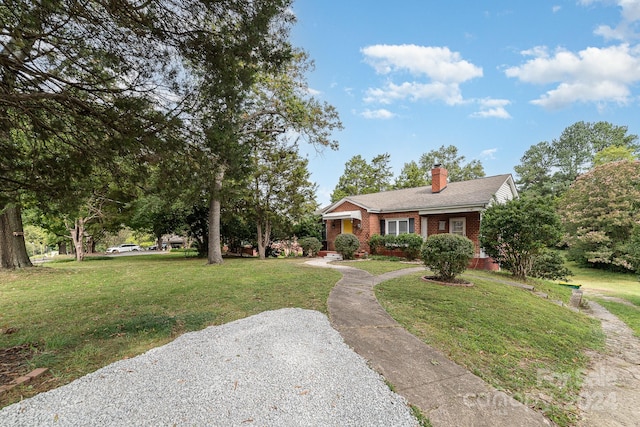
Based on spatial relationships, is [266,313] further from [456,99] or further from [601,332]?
[456,99]

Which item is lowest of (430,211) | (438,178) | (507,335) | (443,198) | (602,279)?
(602,279)

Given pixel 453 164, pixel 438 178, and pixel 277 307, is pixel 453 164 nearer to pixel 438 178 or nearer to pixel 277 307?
pixel 438 178

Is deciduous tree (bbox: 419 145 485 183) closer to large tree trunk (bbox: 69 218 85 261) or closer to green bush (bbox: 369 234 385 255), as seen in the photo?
green bush (bbox: 369 234 385 255)

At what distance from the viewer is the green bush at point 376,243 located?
653 inches

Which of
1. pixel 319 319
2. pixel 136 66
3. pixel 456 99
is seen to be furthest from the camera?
pixel 456 99

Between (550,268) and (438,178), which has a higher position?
(438,178)

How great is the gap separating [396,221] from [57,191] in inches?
614

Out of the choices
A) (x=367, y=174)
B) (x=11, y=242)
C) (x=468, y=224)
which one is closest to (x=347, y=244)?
(x=468, y=224)

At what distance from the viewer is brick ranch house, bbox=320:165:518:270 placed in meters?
14.3

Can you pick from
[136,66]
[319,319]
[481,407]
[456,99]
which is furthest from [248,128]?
[481,407]

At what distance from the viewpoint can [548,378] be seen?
11.8 ft

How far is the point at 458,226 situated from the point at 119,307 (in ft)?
49.5

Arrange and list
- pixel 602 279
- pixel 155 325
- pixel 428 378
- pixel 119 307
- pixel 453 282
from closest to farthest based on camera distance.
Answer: pixel 428 378 → pixel 155 325 → pixel 119 307 → pixel 453 282 → pixel 602 279

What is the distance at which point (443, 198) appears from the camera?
1595 centimetres
